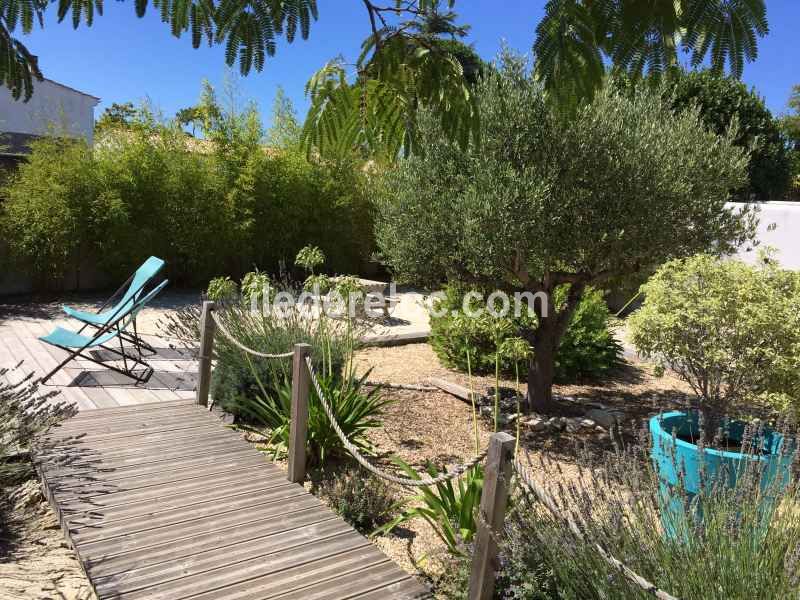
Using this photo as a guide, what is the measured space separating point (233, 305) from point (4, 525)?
3.01 meters

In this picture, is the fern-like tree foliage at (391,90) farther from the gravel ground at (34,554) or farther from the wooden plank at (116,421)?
the wooden plank at (116,421)

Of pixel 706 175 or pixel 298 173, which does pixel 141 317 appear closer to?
pixel 298 173

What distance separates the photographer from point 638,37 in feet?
8.03

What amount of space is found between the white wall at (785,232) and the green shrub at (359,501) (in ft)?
31.9

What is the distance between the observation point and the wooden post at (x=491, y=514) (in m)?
2.37

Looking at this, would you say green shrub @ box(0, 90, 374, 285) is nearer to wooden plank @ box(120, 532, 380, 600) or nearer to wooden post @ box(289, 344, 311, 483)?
wooden post @ box(289, 344, 311, 483)

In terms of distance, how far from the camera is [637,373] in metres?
8.27

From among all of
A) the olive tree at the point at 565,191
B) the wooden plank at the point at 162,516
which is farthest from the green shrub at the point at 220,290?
the wooden plank at the point at 162,516

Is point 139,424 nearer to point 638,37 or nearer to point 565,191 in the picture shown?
point 565,191

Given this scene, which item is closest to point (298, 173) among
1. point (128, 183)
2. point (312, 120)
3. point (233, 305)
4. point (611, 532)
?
point (128, 183)

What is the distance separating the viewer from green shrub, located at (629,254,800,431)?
409 cm

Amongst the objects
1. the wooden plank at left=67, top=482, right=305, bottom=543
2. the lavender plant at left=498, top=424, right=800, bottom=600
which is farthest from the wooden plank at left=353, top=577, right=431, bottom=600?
the wooden plank at left=67, top=482, right=305, bottom=543

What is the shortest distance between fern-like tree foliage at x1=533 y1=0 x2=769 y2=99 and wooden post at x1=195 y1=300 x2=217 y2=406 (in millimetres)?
3585

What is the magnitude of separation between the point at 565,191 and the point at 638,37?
8.41 ft
